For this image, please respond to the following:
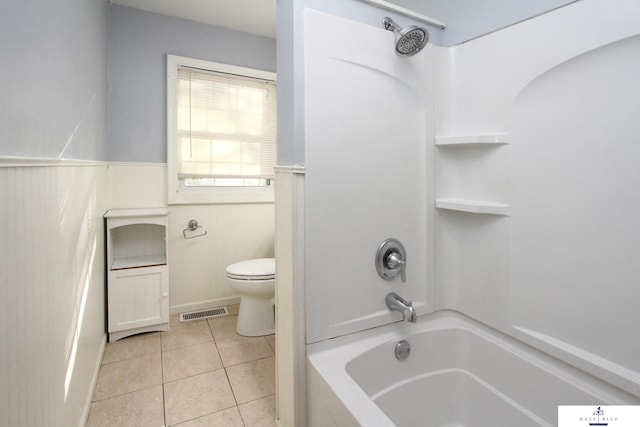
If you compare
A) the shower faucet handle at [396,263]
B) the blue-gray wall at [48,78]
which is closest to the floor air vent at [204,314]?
the blue-gray wall at [48,78]

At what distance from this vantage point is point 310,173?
128 centimetres

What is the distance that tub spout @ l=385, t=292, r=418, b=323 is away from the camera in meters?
1.33

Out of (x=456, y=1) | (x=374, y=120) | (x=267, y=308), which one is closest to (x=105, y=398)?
(x=267, y=308)

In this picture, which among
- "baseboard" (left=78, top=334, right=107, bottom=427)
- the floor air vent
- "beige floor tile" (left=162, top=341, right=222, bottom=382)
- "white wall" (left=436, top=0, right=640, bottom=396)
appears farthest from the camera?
the floor air vent

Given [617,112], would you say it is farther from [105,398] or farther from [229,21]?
[229,21]

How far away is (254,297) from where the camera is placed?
2395 mm

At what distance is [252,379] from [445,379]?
107cm

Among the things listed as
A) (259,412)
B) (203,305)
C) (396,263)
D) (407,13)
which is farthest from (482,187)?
(203,305)

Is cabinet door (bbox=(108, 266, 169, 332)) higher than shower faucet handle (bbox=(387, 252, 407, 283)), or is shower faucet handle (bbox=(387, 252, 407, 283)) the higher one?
shower faucet handle (bbox=(387, 252, 407, 283))

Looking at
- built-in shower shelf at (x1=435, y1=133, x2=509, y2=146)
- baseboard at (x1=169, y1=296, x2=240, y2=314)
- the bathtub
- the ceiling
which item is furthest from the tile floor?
the ceiling

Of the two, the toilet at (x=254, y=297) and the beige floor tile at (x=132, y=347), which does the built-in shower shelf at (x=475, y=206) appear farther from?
the beige floor tile at (x=132, y=347)

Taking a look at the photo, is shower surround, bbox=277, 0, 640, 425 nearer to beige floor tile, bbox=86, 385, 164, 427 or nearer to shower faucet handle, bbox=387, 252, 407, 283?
shower faucet handle, bbox=387, 252, 407, 283

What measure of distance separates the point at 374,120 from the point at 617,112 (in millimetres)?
810

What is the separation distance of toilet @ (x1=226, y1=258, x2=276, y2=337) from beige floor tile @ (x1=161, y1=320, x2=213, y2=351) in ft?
0.85
